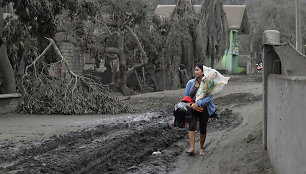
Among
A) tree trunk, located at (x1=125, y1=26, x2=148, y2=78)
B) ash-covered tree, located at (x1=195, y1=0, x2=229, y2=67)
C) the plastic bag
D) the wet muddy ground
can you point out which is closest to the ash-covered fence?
the plastic bag

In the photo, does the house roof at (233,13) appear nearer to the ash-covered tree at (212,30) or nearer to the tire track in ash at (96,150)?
the ash-covered tree at (212,30)

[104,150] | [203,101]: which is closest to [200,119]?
[203,101]

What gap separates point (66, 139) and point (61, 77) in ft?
22.0

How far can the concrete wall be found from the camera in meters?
4.61

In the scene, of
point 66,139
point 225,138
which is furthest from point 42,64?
point 225,138

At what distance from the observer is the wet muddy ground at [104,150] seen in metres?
7.07

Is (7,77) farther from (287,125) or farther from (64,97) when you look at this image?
(287,125)

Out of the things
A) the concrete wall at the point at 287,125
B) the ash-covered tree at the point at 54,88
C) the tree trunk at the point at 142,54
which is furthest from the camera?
the tree trunk at the point at 142,54

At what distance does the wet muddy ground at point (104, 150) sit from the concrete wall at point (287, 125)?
78.3 inches

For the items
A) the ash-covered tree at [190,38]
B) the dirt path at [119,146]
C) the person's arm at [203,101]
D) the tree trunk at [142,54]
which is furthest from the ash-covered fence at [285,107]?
the ash-covered tree at [190,38]

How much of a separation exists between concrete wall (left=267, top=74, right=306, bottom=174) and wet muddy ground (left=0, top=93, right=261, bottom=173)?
199cm

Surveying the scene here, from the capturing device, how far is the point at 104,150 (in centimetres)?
841

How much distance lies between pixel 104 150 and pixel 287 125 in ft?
13.1

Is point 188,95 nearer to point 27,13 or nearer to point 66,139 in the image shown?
point 66,139
